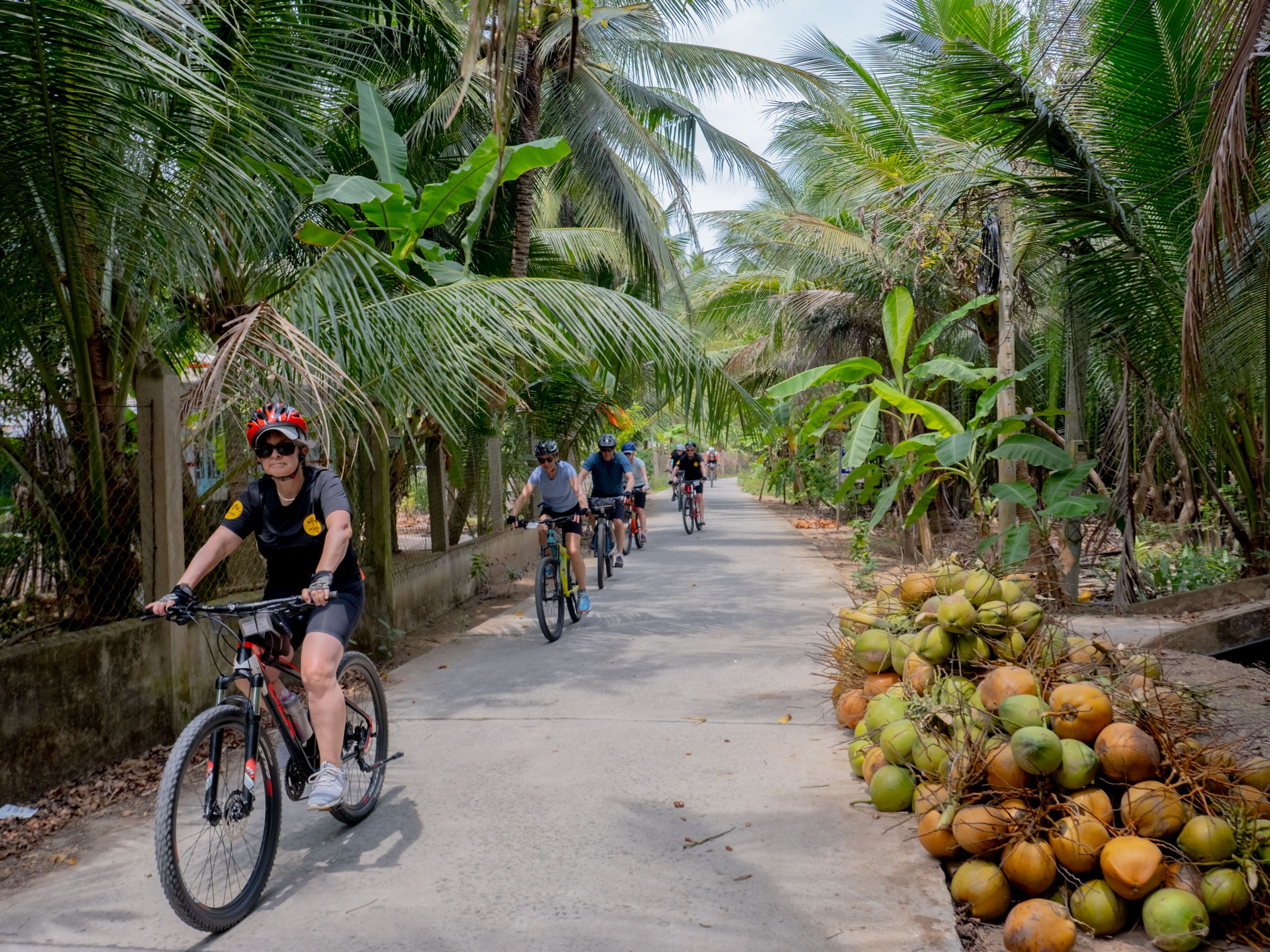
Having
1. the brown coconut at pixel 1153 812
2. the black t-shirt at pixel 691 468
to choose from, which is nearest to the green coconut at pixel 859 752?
the brown coconut at pixel 1153 812

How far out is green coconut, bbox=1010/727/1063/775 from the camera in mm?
3262

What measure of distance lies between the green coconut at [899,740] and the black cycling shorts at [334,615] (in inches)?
90.6

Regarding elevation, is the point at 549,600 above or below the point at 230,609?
below

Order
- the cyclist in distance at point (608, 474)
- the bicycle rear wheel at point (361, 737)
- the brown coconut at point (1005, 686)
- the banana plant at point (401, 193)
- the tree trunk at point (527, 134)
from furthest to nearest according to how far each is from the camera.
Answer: the cyclist in distance at point (608, 474), the tree trunk at point (527, 134), the banana plant at point (401, 193), the bicycle rear wheel at point (361, 737), the brown coconut at point (1005, 686)

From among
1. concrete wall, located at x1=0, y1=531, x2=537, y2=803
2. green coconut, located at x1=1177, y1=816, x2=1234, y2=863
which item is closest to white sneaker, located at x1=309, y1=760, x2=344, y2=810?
concrete wall, located at x1=0, y1=531, x2=537, y2=803

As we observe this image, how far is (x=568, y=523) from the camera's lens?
29.3 feet

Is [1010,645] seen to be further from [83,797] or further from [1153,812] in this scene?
[83,797]

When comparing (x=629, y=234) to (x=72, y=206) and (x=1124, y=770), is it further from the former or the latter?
(x=1124, y=770)

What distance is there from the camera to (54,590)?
5.53 meters

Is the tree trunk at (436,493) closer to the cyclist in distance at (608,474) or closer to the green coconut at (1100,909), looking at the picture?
the cyclist in distance at (608,474)

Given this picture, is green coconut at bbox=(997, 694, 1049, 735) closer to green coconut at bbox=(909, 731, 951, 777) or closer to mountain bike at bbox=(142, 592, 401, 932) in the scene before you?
green coconut at bbox=(909, 731, 951, 777)

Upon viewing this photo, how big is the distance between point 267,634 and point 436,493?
697cm

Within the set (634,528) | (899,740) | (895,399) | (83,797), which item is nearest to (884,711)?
(899,740)

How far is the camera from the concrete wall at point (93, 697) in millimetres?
4516
